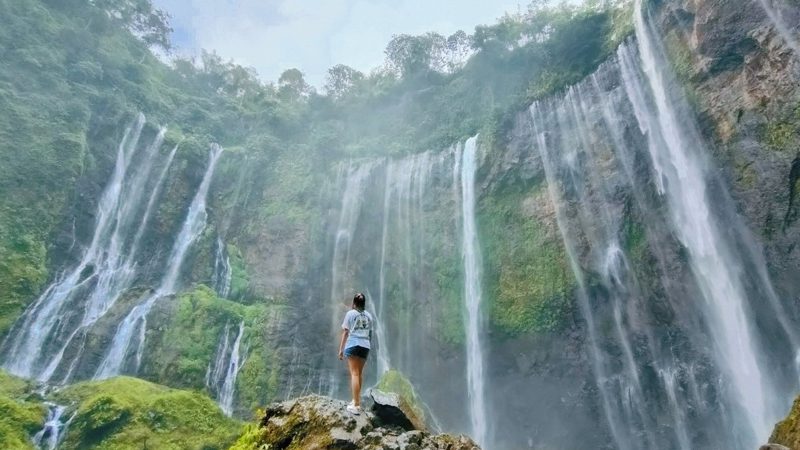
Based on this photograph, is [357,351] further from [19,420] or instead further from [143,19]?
[143,19]

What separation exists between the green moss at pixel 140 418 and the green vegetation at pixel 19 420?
A: 57 cm

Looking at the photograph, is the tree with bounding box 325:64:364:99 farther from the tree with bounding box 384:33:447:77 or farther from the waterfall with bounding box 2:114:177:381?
the waterfall with bounding box 2:114:177:381

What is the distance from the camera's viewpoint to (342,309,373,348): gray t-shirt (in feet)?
17.4

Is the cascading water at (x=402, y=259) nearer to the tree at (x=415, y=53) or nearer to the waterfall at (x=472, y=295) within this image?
the waterfall at (x=472, y=295)

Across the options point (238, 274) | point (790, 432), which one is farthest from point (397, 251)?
point (790, 432)

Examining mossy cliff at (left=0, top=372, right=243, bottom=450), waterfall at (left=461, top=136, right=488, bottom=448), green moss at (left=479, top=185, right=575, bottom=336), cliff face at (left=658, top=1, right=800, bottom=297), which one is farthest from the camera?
green moss at (left=479, top=185, right=575, bottom=336)

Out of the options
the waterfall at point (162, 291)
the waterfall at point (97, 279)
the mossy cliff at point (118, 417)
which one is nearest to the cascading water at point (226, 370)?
the waterfall at point (162, 291)

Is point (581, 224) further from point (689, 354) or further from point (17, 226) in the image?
point (17, 226)

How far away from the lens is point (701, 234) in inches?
563

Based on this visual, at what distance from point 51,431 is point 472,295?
12397mm

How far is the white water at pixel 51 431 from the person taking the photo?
9.91m

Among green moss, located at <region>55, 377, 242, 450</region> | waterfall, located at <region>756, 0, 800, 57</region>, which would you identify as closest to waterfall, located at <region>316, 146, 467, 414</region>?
green moss, located at <region>55, 377, 242, 450</region>

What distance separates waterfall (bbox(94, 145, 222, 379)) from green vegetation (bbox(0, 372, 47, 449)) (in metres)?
3.53

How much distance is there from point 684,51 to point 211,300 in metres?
17.2
